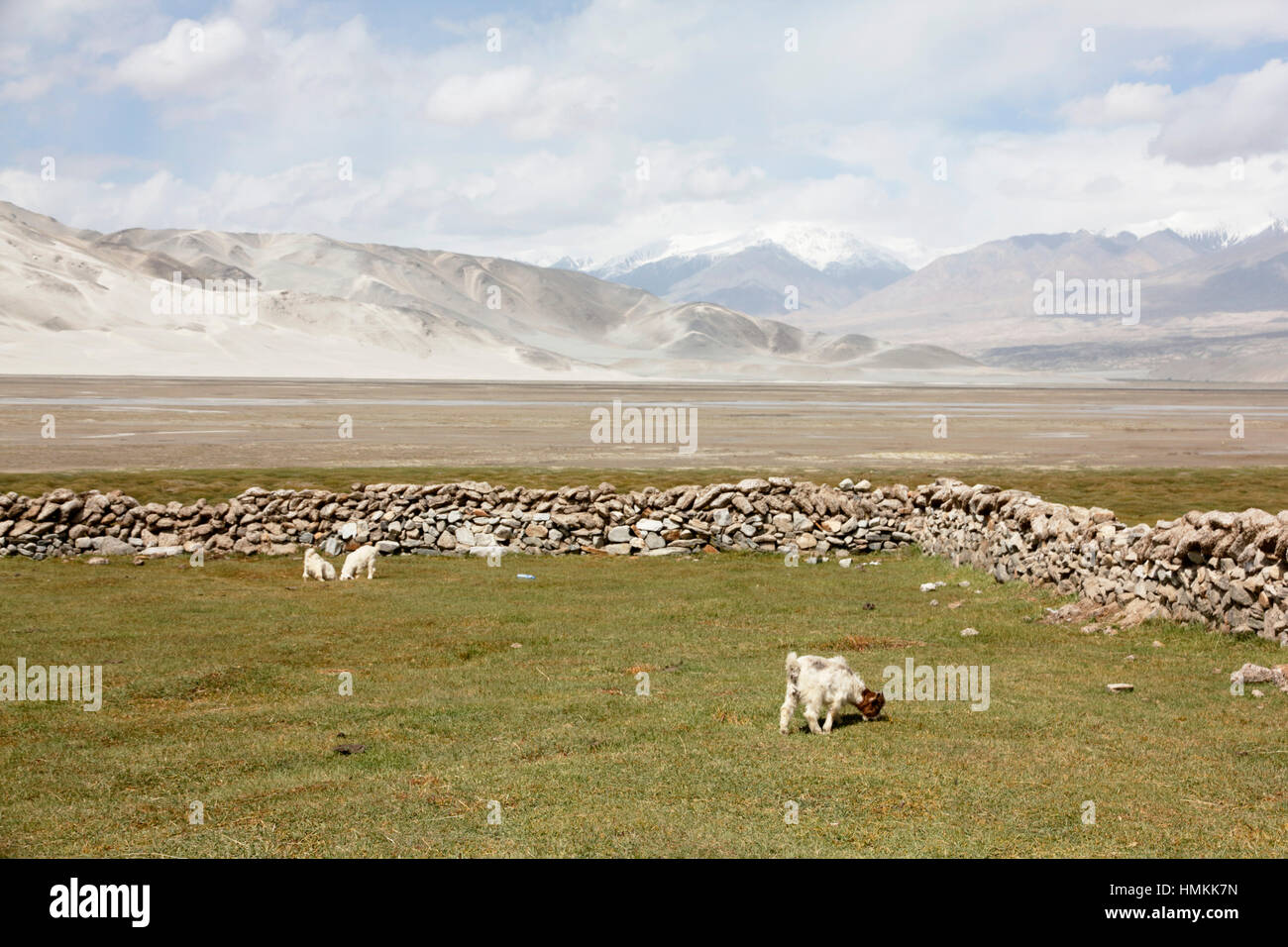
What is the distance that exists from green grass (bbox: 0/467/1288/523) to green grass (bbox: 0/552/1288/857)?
10.4 m

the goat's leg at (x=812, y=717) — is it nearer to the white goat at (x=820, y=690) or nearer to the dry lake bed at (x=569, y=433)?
the white goat at (x=820, y=690)

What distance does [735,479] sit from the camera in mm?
33250

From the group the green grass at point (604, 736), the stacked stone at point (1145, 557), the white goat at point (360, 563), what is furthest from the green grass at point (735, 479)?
the green grass at point (604, 736)

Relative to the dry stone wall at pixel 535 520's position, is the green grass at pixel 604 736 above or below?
below

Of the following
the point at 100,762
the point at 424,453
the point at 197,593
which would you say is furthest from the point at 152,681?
the point at 424,453

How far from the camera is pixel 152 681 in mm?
12047

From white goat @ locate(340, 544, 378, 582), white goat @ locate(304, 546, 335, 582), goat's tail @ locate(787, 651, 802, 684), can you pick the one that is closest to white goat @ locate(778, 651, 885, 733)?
goat's tail @ locate(787, 651, 802, 684)

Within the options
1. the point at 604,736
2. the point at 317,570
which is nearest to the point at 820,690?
the point at 604,736

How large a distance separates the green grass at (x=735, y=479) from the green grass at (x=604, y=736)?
10425 millimetres

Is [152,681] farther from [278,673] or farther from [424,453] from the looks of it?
[424,453]

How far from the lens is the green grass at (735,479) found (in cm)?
2694

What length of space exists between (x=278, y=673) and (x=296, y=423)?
51098 mm
